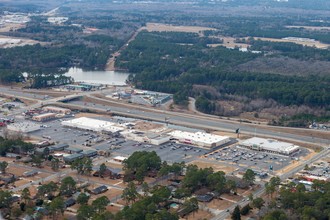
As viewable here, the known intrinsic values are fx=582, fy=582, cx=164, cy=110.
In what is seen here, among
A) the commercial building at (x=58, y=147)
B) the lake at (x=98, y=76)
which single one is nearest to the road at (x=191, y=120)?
the commercial building at (x=58, y=147)

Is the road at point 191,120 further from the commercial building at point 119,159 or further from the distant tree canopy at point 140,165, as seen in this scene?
the distant tree canopy at point 140,165

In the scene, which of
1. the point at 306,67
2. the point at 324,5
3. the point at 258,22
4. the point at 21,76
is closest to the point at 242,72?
the point at 306,67

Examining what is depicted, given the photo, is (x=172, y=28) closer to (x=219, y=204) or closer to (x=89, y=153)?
(x=89, y=153)

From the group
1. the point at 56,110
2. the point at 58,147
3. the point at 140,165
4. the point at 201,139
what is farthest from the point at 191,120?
the point at 140,165

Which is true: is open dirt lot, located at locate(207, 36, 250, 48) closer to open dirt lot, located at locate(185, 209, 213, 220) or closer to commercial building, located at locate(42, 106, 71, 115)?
commercial building, located at locate(42, 106, 71, 115)

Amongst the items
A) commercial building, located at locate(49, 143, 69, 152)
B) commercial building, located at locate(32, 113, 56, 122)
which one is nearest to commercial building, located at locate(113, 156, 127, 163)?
commercial building, located at locate(49, 143, 69, 152)

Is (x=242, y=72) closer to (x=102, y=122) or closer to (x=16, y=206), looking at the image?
(x=102, y=122)
